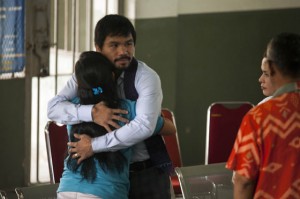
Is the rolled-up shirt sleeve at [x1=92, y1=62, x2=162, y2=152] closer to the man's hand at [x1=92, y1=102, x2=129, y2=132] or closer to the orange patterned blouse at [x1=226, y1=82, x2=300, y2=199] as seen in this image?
the man's hand at [x1=92, y1=102, x2=129, y2=132]

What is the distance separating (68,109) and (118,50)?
1.08ft

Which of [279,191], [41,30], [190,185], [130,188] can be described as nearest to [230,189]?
[190,185]

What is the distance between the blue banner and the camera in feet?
18.6

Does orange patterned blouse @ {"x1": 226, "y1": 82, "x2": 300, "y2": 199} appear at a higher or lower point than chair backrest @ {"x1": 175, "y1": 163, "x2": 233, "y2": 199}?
higher

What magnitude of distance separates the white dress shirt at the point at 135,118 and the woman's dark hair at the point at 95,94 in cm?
4

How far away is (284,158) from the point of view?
7.91 ft

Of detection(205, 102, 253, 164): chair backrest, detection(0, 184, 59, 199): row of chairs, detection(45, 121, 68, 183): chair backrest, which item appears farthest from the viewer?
detection(205, 102, 253, 164): chair backrest

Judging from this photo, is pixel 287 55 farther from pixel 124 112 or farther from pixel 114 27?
pixel 114 27

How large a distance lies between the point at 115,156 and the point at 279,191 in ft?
2.41

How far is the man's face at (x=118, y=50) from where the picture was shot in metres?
2.97

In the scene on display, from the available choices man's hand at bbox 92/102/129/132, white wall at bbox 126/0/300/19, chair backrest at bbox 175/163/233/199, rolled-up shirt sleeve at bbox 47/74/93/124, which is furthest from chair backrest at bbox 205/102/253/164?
man's hand at bbox 92/102/129/132

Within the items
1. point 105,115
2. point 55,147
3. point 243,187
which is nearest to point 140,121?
point 105,115

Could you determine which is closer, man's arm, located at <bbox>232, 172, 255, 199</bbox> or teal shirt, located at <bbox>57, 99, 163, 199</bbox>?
man's arm, located at <bbox>232, 172, 255, 199</bbox>

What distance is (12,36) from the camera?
5.74 m
